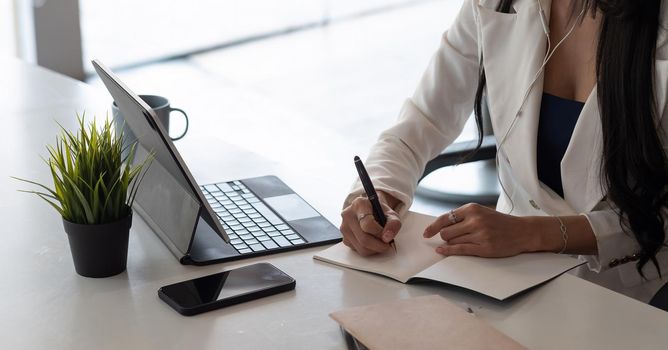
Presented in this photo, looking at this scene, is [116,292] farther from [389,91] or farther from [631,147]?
[389,91]

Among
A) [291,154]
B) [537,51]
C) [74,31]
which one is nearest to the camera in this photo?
[537,51]

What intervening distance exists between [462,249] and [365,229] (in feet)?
0.52

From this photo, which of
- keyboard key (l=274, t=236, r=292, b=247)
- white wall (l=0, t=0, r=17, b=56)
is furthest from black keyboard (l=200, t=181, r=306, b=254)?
white wall (l=0, t=0, r=17, b=56)

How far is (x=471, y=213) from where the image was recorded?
5.26 feet

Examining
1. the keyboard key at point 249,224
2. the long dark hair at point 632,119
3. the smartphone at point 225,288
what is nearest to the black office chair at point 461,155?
the long dark hair at point 632,119

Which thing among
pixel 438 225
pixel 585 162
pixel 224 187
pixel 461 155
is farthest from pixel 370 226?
pixel 461 155

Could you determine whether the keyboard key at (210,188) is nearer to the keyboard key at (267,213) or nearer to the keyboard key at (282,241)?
the keyboard key at (267,213)

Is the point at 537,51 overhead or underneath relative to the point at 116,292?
overhead

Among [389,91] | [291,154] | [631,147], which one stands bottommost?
[389,91]

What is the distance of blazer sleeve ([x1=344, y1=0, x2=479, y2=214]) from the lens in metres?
2.00

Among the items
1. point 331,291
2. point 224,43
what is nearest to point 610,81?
point 331,291

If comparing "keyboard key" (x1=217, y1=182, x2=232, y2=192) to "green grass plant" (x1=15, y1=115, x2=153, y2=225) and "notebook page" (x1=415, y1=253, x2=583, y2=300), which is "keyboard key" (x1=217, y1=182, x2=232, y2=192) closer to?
"green grass plant" (x1=15, y1=115, x2=153, y2=225)

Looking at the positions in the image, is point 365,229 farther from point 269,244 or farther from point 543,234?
point 543,234

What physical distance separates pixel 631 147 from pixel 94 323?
0.99 metres
